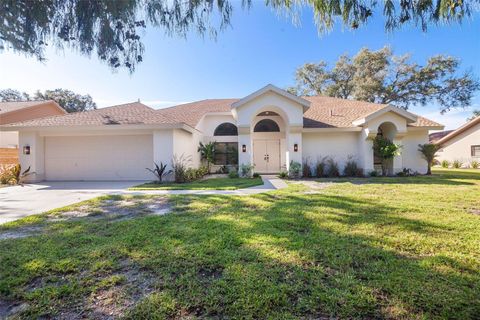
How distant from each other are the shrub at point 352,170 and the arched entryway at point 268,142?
14.5 feet

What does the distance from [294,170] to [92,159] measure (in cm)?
1213

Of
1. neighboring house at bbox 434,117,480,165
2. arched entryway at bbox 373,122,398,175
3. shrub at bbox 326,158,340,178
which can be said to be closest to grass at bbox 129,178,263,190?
shrub at bbox 326,158,340,178

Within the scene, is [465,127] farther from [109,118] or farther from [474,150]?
[109,118]

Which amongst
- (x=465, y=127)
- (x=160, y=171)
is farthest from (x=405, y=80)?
(x=160, y=171)

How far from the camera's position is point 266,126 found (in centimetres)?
1780

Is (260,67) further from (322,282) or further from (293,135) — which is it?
(322,282)

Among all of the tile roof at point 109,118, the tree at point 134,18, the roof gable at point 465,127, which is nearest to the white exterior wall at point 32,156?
the tile roof at point 109,118

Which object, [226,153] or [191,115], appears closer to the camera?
[191,115]

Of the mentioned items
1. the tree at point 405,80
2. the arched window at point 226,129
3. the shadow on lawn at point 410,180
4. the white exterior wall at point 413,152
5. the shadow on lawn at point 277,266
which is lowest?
the shadow on lawn at point 277,266

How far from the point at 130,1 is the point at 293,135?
12.4 m

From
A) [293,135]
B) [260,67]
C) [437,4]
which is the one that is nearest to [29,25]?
[437,4]

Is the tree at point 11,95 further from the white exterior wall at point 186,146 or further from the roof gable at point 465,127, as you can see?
the roof gable at point 465,127

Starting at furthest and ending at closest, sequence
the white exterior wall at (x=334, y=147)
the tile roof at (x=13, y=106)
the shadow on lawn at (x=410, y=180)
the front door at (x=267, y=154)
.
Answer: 1. the tile roof at (x=13, y=106)
2. the front door at (x=267, y=154)
3. the white exterior wall at (x=334, y=147)
4. the shadow on lawn at (x=410, y=180)

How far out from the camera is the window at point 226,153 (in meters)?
18.1
